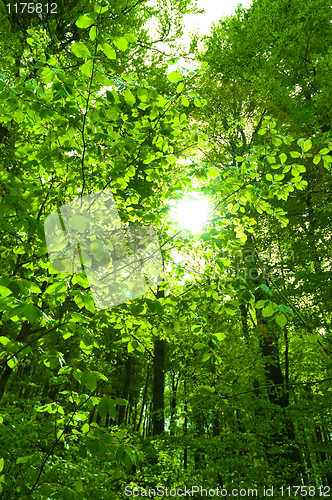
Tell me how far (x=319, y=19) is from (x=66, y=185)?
1107 centimetres

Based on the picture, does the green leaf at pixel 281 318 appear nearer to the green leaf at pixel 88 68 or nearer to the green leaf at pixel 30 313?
the green leaf at pixel 30 313

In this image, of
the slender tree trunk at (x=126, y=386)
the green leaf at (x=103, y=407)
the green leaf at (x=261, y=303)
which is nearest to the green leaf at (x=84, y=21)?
the green leaf at (x=261, y=303)

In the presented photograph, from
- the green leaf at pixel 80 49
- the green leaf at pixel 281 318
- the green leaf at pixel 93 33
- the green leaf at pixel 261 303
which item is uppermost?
the green leaf at pixel 80 49

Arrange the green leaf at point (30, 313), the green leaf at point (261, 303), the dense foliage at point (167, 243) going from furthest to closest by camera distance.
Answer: the dense foliage at point (167, 243)
the green leaf at point (261, 303)
the green leaf at point (30, 313)

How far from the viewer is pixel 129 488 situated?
17.9 feet

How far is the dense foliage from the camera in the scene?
2.04 meters

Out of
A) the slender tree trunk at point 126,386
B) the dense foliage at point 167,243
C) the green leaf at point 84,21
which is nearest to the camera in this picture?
the green leaf at point 84,21

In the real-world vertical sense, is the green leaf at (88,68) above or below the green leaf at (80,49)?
below

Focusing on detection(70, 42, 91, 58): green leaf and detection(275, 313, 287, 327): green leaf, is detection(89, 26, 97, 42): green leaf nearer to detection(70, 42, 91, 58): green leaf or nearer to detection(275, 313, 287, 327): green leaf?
detection(70, 42, 91, 58): green leaf

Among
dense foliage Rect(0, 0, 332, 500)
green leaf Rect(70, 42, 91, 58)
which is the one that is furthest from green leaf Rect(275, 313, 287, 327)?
green leaf Rect(70, 42, 91, 58)

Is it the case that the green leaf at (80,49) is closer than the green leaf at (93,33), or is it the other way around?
the green leaf at (93,33)

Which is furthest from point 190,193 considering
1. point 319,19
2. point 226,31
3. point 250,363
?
point 226,31

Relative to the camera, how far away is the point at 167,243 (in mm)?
3410

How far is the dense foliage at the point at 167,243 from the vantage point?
2039 mm
